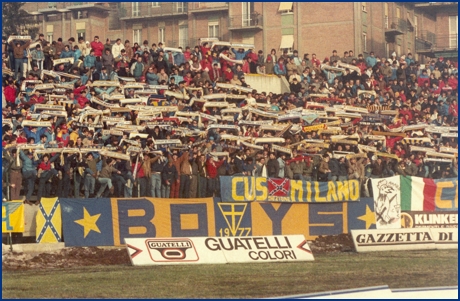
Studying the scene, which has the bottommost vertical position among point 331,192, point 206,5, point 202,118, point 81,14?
point 331,192

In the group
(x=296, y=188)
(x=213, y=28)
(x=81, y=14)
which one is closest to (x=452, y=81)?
(x=213, y=28)

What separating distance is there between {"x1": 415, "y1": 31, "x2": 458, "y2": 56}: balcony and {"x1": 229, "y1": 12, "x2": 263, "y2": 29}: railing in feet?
19.8

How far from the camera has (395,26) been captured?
26.5m

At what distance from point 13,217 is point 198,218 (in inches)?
160

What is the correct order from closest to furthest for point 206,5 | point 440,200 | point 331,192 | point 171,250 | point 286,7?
point 171,250 → point 331,192 → point 440,200 → point 206,5 → point 286,7

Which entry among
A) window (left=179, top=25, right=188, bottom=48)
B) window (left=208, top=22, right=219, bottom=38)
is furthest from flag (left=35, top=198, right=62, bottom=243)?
window (left=208, top=22, right=219, bottom=38)

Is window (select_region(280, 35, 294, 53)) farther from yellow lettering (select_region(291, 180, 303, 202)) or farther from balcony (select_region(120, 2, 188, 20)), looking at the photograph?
yellow lettering (select_region(291, 180, 303, 202))

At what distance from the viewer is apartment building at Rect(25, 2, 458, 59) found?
22.6 meters

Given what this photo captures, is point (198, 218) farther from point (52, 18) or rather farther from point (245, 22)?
point (245, 22)

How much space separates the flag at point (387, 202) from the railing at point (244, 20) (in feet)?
22.0

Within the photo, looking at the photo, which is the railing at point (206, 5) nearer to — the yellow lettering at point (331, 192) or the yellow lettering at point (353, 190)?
the yellow lettering at point (331, 192)

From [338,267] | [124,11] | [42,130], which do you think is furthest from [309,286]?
[124,11]

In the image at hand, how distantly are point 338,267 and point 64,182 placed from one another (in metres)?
5.77

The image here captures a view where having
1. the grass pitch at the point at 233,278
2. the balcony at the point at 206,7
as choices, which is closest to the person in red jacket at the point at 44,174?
the grass pitch at the point at 233,278
